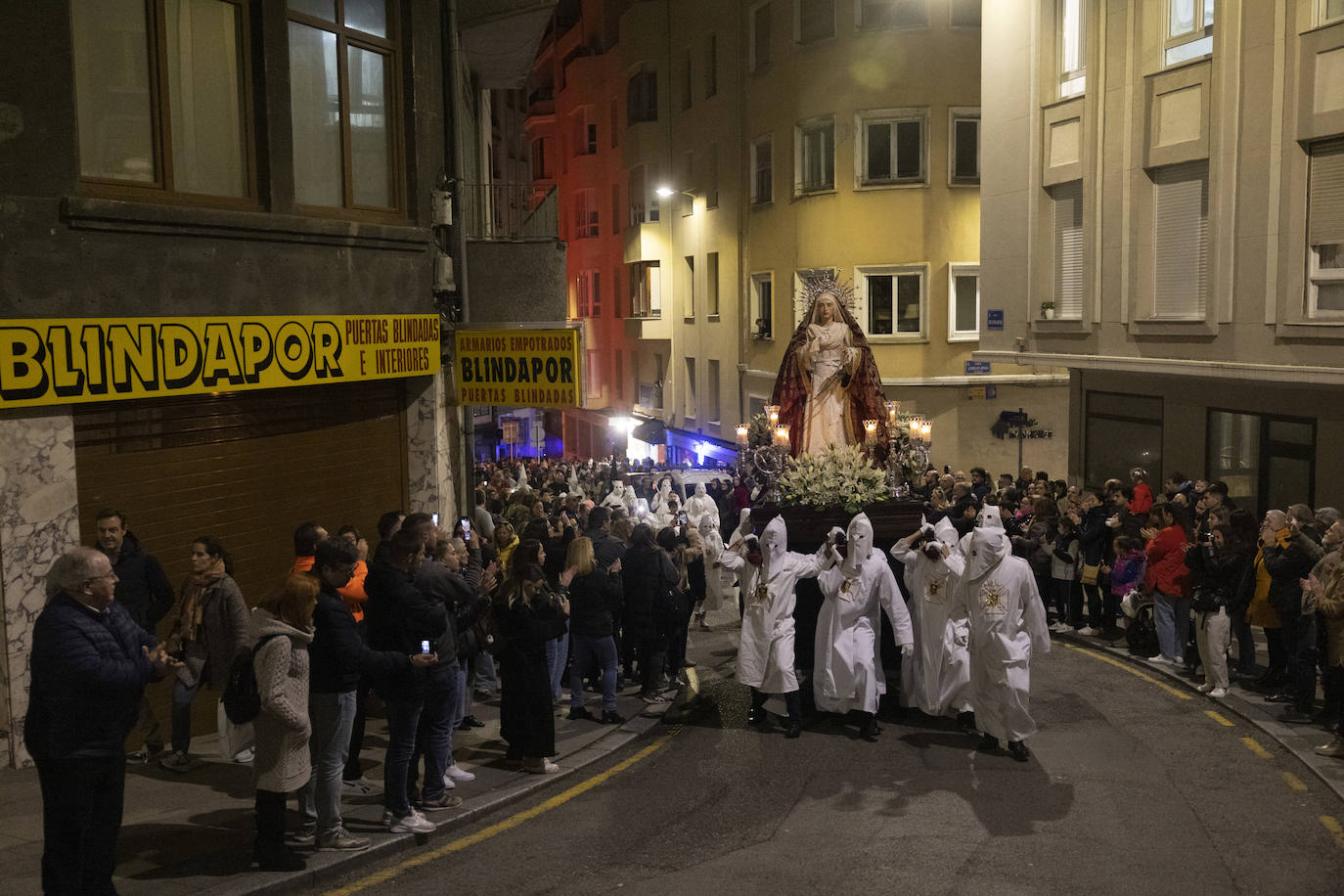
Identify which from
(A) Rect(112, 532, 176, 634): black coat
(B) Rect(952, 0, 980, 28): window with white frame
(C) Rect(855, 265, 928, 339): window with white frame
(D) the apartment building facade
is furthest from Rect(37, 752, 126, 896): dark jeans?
(B) Rect(952, 0, 980, 28): window with white frame

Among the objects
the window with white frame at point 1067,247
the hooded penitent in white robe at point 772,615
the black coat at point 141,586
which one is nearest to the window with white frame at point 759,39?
the window with white frame at point 1067,247

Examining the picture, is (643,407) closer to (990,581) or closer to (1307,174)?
(1307,174)

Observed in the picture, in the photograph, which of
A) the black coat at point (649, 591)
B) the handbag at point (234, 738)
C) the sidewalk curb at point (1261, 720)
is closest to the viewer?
the handbag at point (234, 738)

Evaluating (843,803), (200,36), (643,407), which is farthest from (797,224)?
(843,803)

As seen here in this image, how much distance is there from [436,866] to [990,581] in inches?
192

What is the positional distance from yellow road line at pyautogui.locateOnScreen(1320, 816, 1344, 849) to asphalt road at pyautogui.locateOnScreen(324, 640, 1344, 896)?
4 centimetres

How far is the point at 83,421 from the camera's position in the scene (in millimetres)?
9516

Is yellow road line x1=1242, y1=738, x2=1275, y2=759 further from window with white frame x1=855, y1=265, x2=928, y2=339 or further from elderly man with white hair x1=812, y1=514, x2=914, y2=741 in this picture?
window with white frame x1=855, y1=265, x2=928, y2=339

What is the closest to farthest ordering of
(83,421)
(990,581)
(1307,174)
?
(83,421), (990,581), (1307,174)

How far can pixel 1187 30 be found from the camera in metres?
17.4

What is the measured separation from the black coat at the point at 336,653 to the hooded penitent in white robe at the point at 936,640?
5.09m

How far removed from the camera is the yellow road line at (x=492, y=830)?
745 centimetres

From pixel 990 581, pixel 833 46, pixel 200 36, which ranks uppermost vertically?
pixel 833 46

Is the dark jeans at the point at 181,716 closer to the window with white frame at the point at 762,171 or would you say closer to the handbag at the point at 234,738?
the handbag at the point at 234,738
